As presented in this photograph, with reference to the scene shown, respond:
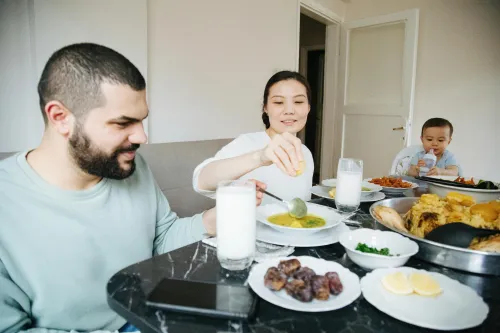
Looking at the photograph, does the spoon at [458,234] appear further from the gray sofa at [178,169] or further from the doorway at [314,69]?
the doorway at [314,69]

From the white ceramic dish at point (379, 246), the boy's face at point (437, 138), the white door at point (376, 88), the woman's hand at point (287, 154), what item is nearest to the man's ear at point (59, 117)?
the woman's hand at point (287, 154)

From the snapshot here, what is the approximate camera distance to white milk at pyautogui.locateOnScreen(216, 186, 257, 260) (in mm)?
825

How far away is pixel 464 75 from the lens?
4.38m

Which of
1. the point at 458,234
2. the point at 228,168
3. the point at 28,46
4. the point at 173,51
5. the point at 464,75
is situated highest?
the point at 464,75

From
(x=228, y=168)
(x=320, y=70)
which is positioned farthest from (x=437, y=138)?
(x=320, y=70)

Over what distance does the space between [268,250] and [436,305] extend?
0.43 m

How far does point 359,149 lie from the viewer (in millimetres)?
4980

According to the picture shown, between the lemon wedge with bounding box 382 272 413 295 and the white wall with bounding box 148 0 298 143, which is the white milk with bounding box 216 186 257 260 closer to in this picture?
the lemon wedge with bounding box 382 272 413 295

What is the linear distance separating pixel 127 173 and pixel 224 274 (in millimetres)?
484

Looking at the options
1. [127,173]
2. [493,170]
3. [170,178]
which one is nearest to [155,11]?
[170,178]

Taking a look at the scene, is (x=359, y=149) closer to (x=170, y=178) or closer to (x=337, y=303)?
(x=170, y=178)

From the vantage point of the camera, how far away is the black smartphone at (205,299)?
0.63 metres

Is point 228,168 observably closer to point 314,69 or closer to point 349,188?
point 349,188

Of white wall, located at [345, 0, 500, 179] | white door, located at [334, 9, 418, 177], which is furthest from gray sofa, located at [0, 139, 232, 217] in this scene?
white wall, located at [345, 0, 500, 179]
